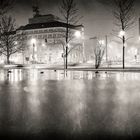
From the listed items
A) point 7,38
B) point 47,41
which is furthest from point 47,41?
point 7,38

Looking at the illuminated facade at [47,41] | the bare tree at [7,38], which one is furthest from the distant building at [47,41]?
the bare tree at [7,38]

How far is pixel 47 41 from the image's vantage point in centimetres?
12419

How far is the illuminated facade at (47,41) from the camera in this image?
114250 mm

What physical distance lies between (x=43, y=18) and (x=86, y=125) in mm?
137757

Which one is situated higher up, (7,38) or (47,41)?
(47,41)

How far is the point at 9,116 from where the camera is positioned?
6.91 m

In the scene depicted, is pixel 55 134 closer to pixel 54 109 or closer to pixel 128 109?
pixel 54 109

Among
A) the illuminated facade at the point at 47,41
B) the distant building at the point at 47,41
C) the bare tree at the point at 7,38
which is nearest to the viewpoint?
the bare tree at the point at 7,38

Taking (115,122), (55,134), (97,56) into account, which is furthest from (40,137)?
(97,56)

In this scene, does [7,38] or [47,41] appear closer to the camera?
[7,38]

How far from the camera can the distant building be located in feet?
375

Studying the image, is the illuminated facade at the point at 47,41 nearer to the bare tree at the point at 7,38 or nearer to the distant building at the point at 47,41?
the distant building at the point at 47,41

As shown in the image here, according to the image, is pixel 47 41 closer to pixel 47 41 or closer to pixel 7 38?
pixel 47 41

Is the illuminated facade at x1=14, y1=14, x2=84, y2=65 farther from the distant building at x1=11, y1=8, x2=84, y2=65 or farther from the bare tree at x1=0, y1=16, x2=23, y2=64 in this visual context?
the bare tree at x1=0, y1=16, x2=23, y2=64
